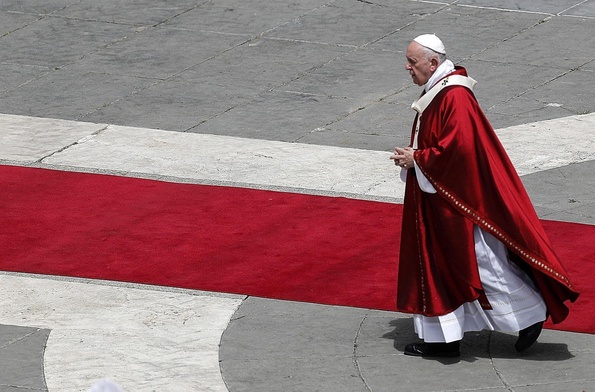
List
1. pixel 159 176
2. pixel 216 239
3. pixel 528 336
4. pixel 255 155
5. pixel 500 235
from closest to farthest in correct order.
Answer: pixel 500 235 → pixel 528 336 → pixel 216 239 → pixel 159 176 → pixel 255 155

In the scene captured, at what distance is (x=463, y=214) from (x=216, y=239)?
2684 millimetres

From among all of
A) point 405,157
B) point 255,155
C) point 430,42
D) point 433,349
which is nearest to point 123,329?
point 433,349

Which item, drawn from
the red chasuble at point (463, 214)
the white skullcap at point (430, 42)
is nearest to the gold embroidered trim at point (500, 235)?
the red chasuble at point (463, 214)

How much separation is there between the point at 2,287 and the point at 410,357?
281 centimetres

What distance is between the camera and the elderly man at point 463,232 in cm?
705

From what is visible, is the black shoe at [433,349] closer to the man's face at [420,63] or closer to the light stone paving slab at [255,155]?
the man's face at [420,63]

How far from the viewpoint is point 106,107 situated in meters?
12.4

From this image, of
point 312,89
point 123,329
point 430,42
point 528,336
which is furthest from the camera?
point 312,89

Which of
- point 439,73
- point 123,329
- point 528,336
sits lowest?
point 123,329

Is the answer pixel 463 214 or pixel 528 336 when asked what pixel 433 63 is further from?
pixel 528 336

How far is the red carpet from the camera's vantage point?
8.49 meters

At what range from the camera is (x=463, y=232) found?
706 centimetres

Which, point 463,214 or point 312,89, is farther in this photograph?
point 312,89

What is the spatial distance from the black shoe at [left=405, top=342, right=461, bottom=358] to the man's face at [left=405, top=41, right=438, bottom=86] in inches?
58.3
